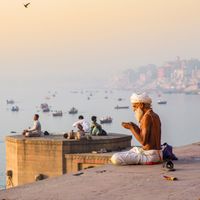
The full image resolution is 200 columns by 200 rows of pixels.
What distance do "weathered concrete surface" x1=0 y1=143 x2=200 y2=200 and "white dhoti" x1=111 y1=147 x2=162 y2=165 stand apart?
0.16 meters

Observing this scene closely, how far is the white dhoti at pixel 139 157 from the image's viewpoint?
794 cm

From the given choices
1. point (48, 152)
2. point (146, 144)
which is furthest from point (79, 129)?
point (146, 144)

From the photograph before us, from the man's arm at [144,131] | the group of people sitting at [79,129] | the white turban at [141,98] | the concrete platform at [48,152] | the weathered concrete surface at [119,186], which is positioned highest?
the white turban at [141,98]

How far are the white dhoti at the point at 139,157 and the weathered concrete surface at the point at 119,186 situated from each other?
0.16 metres

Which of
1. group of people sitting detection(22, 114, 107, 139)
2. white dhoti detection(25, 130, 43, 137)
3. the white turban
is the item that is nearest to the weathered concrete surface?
the white turban

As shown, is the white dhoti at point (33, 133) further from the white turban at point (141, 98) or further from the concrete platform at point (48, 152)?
the white turban at point (141, 98)

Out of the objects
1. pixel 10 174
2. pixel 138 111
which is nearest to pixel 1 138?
pixel 10 174

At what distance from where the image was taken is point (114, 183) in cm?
659

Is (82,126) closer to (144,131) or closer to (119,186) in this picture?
(144,131)

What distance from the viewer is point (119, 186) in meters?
6.39

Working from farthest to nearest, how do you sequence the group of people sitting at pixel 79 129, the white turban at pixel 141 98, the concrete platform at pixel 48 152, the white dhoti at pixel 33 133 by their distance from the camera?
the white dhoti at pixel 33 133 → the group of people sitting at pixel 79 129 → the concrete platform at pixel 48 152 → the white turban at pixel 141 98

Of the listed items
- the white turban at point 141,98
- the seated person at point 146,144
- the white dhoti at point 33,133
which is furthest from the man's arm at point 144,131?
the white dhoti at point 33,133

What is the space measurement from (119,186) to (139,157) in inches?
63.8

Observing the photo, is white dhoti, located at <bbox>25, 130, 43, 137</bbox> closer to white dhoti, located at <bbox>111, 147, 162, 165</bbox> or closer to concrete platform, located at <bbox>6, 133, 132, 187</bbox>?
concrete platform, located at <bbox>6, 133, 132, 187</bbox>
